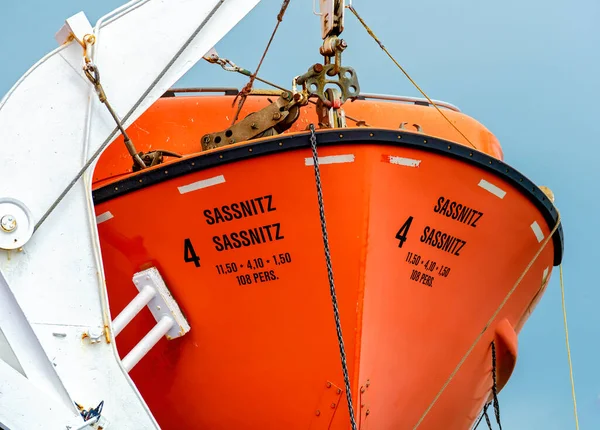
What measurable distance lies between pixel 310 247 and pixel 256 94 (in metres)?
2.53

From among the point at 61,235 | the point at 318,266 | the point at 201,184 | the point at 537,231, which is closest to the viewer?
the point at 61,235

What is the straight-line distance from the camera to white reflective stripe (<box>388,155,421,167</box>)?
197 inches

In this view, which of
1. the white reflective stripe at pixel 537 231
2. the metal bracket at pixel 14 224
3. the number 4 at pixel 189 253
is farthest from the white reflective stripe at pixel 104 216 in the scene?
the white reflective stripe at pixel 537 231

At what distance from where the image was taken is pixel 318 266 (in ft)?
16.5

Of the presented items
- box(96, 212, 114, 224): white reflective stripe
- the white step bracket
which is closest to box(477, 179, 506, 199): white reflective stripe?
the white step bracket

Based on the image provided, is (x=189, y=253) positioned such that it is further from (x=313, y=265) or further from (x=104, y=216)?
(x=313, y=265)

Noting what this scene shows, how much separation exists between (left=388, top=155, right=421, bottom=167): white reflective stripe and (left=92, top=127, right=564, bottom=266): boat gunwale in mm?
78

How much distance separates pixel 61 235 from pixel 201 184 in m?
0.96

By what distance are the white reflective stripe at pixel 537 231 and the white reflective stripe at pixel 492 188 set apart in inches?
17.6

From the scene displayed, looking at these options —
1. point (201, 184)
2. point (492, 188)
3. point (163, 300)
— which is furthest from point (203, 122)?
point (492, 188)

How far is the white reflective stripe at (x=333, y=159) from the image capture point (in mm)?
4914

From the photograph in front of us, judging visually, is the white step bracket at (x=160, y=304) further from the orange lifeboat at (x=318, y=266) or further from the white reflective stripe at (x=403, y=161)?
the white reflective stripe at (x=403, y=161)

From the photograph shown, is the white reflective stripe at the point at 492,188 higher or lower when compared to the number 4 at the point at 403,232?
higher

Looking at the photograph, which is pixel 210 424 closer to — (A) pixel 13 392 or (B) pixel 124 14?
(A) pixel 13 392
